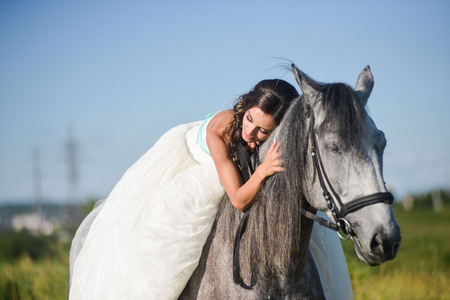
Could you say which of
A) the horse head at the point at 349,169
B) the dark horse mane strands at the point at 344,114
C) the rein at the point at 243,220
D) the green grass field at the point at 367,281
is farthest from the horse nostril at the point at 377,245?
the green grass field at the point at 367,281

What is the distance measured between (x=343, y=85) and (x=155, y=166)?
68.0 inches

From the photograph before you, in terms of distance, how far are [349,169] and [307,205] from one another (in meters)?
0.53

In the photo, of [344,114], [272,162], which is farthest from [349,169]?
[272,162]

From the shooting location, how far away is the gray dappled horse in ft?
7.97

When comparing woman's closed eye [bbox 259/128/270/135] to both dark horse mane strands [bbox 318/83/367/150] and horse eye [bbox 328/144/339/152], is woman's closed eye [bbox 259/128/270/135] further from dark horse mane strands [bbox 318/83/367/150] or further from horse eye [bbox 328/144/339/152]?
horse eye [bbox 328/144/339/152]

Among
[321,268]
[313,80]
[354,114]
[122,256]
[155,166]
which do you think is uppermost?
[313,80]

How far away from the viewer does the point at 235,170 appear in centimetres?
305

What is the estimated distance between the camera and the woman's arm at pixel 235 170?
9.48 ft

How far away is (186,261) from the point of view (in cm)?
309

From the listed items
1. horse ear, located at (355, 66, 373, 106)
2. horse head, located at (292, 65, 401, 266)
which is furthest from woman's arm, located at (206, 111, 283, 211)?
horse ear, located at (355, 66, 373, 106)

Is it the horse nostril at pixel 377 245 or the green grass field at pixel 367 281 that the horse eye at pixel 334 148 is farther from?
the green grass field at pixel 367 281

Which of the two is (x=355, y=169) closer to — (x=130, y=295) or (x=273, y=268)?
(x=273, y=268)

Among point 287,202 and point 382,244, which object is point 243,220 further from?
point 382,244

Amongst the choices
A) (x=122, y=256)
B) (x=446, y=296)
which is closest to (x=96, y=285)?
(x=122, y=256)
